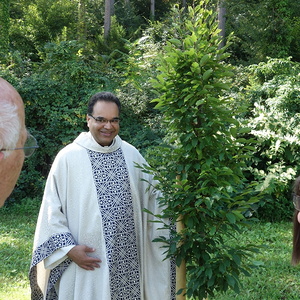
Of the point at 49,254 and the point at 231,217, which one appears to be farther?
the point at 49,254

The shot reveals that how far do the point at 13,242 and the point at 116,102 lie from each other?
13.3ft

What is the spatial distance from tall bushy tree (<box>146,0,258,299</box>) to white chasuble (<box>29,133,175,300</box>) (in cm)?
38

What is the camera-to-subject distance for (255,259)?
21.8 ft

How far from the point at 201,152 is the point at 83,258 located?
119cm

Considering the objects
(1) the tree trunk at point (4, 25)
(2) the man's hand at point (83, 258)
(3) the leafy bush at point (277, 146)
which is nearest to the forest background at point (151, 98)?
(3) the leafy bush at point (277, 146)

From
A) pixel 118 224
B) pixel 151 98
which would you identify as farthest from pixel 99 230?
pixel 151 98

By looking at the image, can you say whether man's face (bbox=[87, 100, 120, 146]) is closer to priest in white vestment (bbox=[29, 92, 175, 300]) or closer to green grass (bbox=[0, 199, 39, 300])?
priest in white vestment (bbox=[29, 92, 175, 300])

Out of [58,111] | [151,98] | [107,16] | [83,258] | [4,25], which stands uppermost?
[107,16]

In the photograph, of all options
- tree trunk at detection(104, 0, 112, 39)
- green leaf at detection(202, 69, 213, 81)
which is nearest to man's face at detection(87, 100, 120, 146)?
green leaf at detection(202, 69, 213, 81)

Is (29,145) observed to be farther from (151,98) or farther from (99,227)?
(151,98)

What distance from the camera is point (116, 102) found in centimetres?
394

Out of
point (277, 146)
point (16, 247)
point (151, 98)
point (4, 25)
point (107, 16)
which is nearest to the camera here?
point (16, 247)

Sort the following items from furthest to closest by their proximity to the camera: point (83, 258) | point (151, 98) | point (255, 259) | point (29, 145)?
point (151, 98), point (255, 259), point (83, 258), point (29, 145)

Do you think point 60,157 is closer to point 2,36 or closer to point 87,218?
point 87,218
